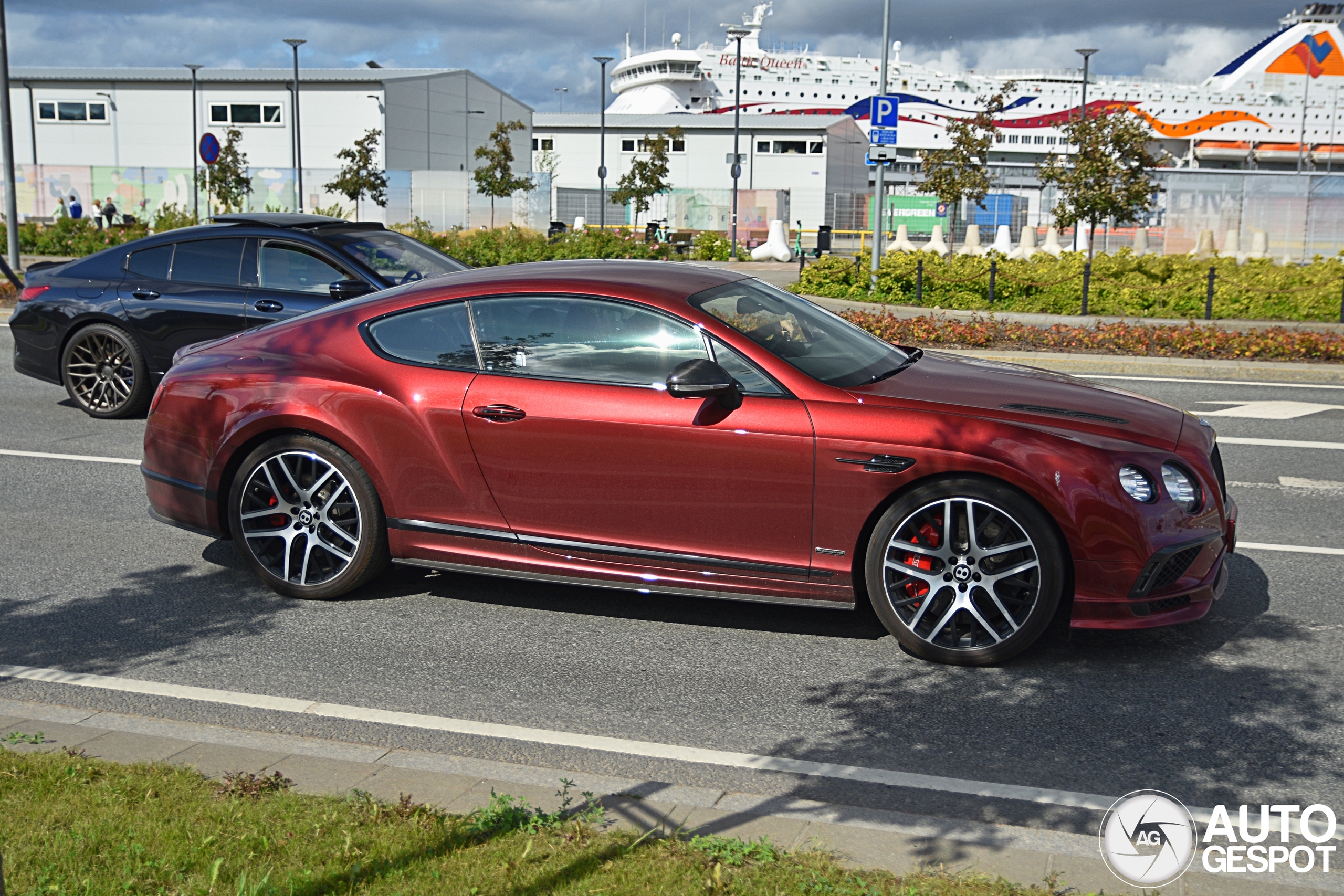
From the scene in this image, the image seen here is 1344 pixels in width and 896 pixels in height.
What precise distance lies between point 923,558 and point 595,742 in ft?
4.94

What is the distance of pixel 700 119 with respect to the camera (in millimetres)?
66812

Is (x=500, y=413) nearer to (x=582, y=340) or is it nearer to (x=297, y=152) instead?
(x=582, y=340)

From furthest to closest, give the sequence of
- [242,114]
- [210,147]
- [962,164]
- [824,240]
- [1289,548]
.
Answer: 1. [242,114]
2. [824,240]
3. [962,164]
4. [210,147]
5. [1289,548]

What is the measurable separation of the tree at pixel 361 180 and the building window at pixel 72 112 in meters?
17.0

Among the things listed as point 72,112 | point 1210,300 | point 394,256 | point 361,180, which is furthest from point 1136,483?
point 72,112

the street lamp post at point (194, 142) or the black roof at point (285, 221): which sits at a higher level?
the street lamp post at point (194, 142)

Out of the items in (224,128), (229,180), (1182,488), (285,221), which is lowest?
(1182,488)

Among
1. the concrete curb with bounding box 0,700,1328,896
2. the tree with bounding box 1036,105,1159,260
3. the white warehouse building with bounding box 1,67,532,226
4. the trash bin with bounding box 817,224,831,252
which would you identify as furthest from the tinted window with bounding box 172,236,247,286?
the white warehouse building with bounding box 1,67,532,226

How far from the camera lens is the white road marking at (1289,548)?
6504mm

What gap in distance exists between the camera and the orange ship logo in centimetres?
9644

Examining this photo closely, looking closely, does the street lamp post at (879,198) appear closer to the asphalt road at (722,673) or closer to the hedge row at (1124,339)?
the hedge row at (1124,339)

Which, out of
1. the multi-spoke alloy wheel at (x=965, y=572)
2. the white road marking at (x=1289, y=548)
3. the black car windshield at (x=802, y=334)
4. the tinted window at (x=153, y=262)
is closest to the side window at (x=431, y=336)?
the black car windshield at (x=802, y=334)

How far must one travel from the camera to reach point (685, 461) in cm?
498

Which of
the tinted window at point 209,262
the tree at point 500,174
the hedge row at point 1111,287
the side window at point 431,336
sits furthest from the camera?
the tree at point 500,174
